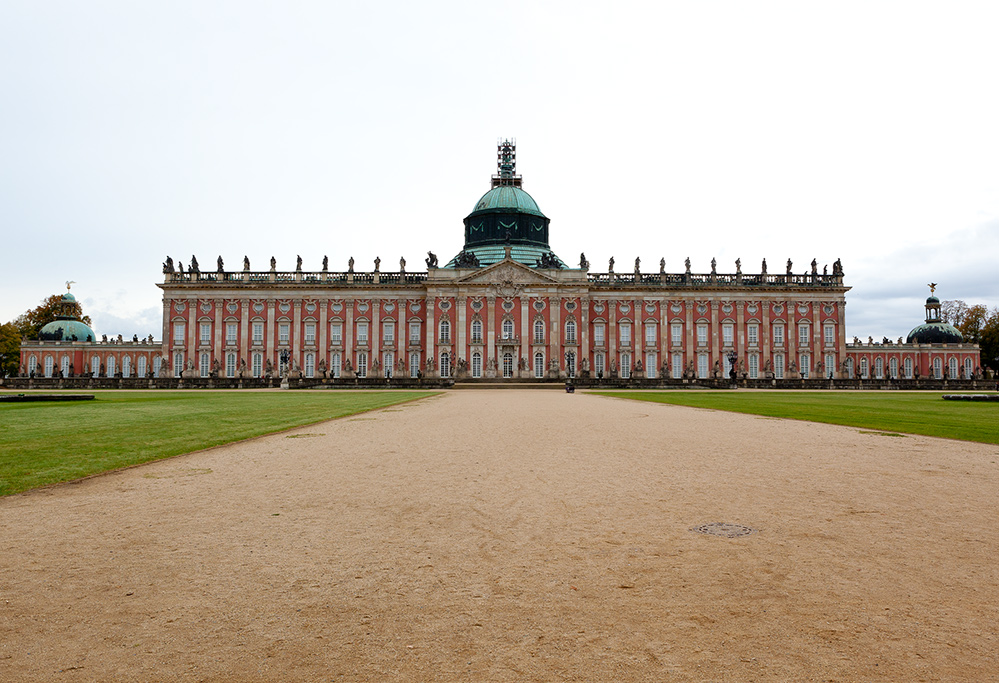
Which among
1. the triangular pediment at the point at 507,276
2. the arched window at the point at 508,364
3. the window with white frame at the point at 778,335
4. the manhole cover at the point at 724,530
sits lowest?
the manhole cover at the point at 724,530

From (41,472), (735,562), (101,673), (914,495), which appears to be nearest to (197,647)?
(101,673)

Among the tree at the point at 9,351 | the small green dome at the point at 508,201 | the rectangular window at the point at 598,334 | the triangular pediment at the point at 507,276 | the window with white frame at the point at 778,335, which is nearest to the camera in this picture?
the triangular pediment at the point at 507,276

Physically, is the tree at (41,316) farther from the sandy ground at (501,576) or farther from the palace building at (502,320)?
the sandy ground at (501,576)

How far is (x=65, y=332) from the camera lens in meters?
76.1

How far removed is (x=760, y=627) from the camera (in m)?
3.95

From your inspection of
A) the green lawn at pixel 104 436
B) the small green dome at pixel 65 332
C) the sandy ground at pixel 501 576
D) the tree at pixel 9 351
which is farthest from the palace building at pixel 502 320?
the sandy ground at pixel 501 576

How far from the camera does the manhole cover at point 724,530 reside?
19.8 feet

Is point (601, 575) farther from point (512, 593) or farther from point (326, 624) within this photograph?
point (326, 624)

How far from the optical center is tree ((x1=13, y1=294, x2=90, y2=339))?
277ft

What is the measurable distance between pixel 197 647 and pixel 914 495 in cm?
777

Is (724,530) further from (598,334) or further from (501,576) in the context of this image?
(598,334)

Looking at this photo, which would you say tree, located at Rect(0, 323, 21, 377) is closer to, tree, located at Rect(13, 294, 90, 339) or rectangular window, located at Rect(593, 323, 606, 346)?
tree, located at Rect(13, 294, 90, 339)

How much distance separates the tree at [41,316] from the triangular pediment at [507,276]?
55.0 meters

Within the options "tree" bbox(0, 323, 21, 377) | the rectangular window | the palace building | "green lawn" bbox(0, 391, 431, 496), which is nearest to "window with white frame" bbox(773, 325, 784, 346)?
the palace building
